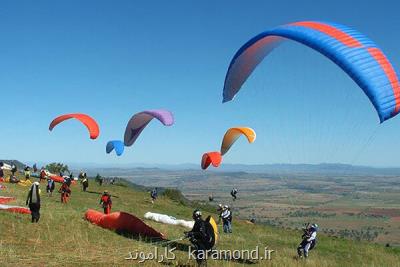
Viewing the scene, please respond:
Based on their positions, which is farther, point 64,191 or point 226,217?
point 64,191

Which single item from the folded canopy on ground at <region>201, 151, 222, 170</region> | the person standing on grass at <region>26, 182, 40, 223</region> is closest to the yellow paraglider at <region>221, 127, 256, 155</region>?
the folded canopy on ground at <region>201, 151, 222, 170</region>

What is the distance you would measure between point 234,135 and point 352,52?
16148mm

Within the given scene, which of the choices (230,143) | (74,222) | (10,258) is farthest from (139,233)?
(230,143)

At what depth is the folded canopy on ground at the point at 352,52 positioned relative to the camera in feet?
41.4

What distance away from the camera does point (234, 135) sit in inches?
1153

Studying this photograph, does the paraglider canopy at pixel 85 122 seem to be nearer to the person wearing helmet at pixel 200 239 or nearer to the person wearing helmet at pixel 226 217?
the person wearing helmet at pixel 226 217

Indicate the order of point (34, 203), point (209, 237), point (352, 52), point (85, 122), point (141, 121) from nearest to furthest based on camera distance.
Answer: point (352, 52) → point (209, 237) → point (34, 203) → point (85, 122) → point (141, 121)

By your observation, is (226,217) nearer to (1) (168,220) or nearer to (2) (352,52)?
(1) (168,220)

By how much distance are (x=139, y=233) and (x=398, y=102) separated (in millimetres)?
10389

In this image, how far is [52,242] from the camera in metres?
15.0

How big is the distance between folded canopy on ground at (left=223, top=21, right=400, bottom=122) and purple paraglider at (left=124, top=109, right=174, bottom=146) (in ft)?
30.0

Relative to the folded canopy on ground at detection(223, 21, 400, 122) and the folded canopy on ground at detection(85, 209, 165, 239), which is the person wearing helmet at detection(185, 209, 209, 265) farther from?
the folded canopy on ground at detection(223, 21, 400, 122)

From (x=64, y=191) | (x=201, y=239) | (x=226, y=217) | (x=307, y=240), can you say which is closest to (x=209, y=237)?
(x=201, y=239)

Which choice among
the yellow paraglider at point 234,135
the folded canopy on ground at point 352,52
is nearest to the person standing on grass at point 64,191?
the yellow paraglider at point 234,135
